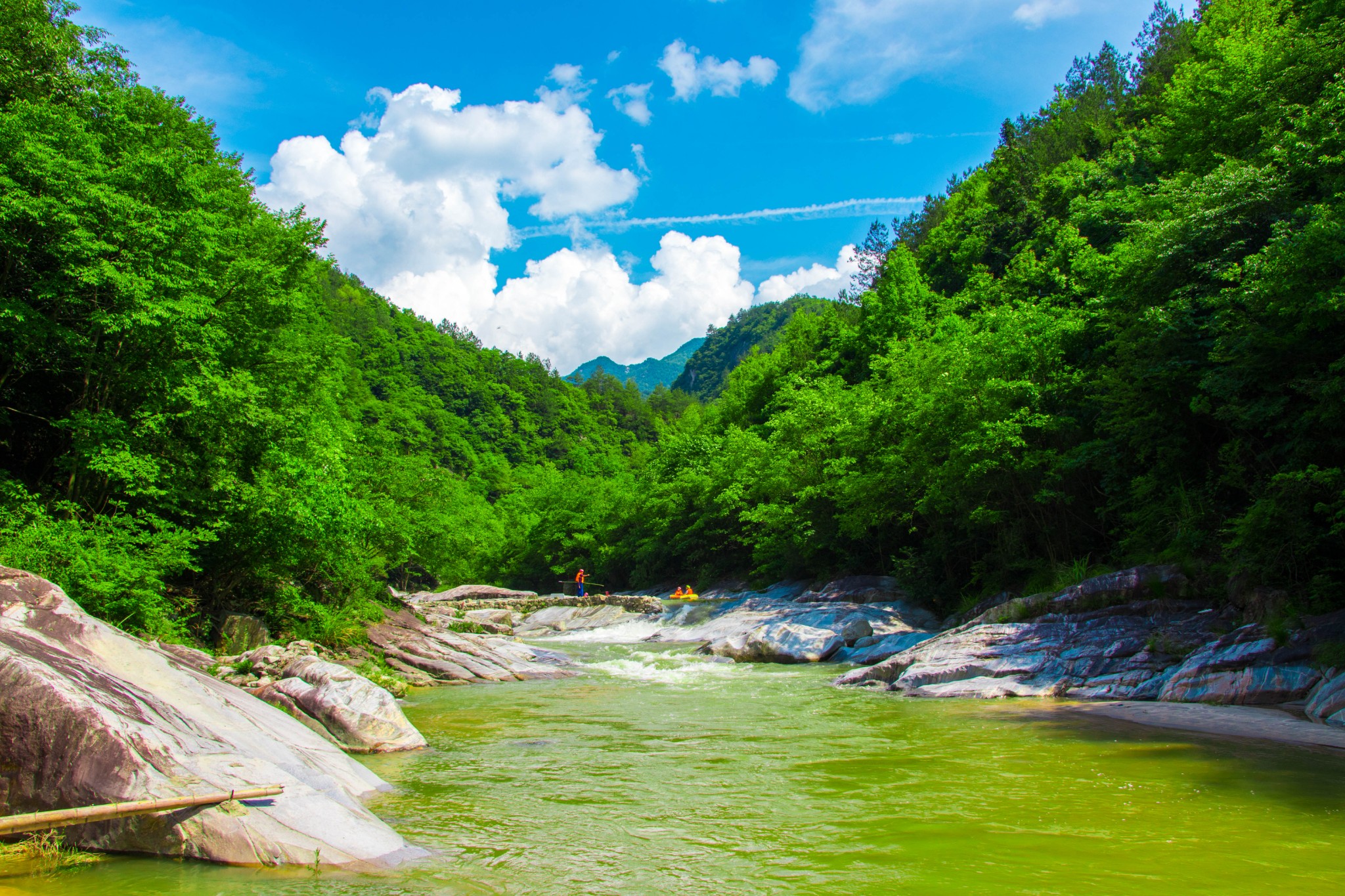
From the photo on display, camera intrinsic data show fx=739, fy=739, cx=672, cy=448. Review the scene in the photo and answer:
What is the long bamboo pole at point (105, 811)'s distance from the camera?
4621 mm

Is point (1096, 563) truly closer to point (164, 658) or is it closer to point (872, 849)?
point (872, 849)

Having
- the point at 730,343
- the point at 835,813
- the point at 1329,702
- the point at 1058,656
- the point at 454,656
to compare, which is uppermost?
the point at 730,343

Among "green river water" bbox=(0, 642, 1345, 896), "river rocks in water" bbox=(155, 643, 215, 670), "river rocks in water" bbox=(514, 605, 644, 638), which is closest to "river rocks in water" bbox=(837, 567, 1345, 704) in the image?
"green river water" bbox=(0, 642, 1345, 896)

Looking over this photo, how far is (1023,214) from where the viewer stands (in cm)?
4944

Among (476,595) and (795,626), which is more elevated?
(795,626)

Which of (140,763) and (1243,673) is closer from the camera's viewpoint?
(140,763)

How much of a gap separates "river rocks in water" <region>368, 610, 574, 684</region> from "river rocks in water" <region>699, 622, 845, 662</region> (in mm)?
5193

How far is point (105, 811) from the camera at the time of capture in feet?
15.8

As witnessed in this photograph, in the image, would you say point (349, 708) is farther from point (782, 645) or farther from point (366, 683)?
point (782, 645)

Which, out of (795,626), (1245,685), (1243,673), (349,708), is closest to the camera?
(349,708)

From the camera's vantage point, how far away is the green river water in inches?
204

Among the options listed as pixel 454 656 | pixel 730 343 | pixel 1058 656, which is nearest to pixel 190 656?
pixel 454 656

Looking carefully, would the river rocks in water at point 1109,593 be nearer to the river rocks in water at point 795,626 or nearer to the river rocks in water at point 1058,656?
the river rocks in water at point 1058,656

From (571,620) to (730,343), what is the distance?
472ft
